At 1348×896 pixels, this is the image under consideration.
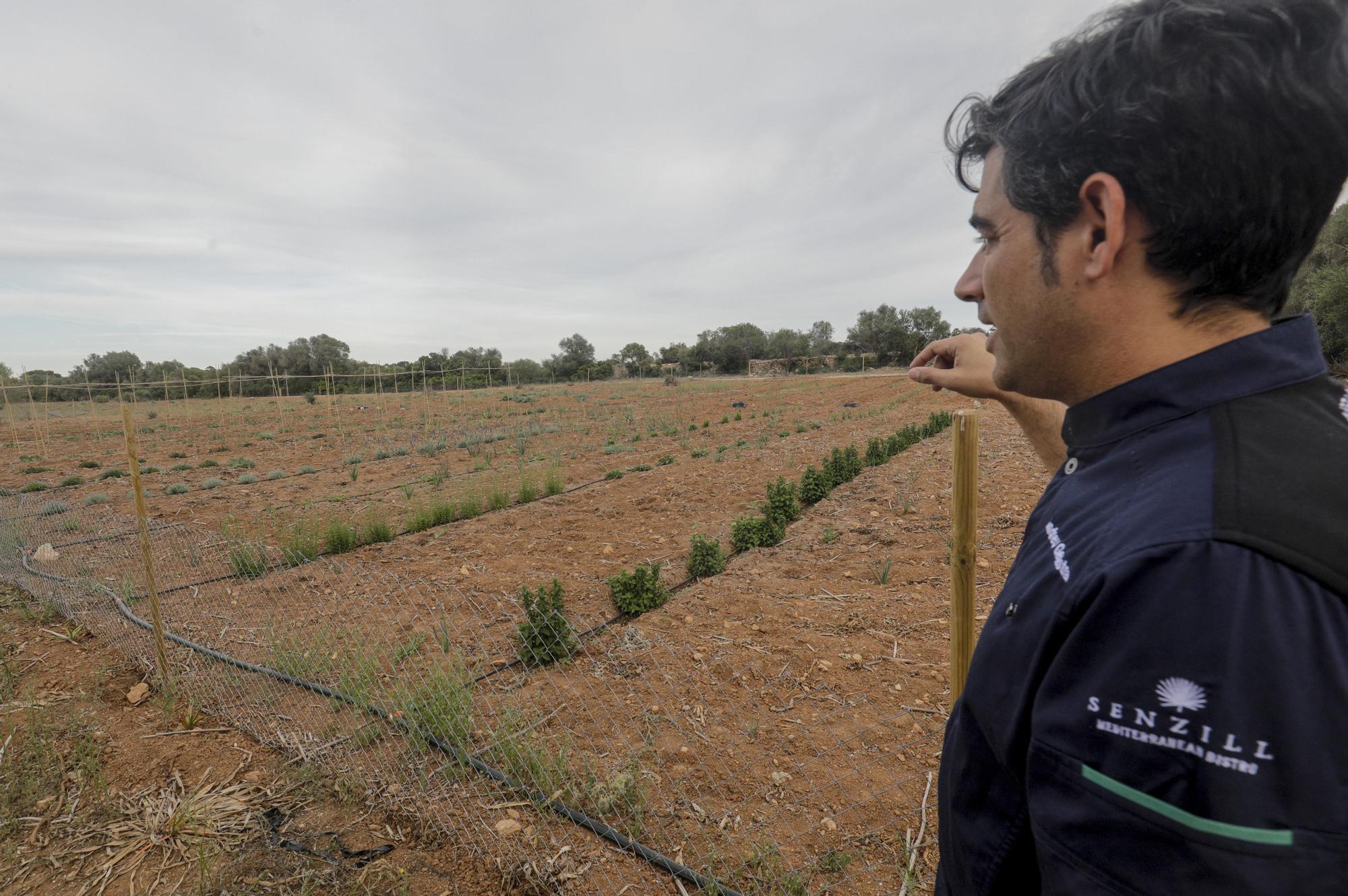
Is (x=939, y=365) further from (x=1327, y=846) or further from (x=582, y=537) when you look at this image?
(x=582, y=537)

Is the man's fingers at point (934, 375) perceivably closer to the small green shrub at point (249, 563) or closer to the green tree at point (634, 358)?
the small green shrub at point (249, 563)

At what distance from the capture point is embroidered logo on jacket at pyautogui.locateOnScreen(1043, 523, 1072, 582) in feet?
2.61

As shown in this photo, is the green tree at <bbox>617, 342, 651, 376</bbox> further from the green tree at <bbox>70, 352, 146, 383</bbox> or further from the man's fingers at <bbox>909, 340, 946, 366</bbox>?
the man's fingers at <bbox>909, 340, 946, 366</bbox>

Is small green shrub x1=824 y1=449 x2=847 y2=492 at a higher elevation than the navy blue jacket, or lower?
lower

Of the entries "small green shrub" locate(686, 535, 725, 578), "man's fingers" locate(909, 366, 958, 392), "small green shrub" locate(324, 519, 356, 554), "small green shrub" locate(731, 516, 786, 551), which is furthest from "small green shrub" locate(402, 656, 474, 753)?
"small green shrub" locate(324, 519, 356, 554)

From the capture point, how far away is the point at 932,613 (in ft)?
14.9

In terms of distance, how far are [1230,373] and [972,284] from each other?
51 centimetres

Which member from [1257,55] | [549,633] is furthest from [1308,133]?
[549,633]

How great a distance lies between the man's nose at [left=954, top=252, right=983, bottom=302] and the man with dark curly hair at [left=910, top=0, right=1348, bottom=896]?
10 cm

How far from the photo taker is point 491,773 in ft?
9.80

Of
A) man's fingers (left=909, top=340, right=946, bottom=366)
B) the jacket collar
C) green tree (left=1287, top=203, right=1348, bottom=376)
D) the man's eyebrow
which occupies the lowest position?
the jacket collar

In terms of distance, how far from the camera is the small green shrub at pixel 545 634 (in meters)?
4.01

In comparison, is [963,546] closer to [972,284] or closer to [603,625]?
[972,284]

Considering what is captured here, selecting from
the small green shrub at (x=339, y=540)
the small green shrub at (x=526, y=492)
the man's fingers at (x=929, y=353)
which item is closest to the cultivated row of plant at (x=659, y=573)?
the man's fingers at (x=929, y=353)
